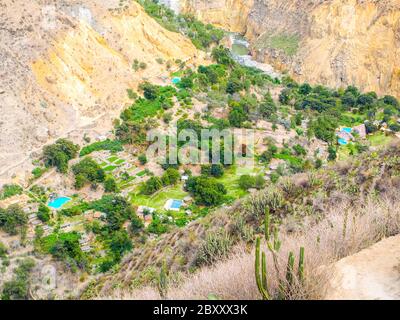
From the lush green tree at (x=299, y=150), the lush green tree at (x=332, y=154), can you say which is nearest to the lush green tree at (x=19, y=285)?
the lush green tree at (x=299, y=150)

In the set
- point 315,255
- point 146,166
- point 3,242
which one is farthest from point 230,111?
point 315,255

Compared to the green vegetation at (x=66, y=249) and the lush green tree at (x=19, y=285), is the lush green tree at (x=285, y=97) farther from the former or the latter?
the lush green tree at (x=19, y=285)

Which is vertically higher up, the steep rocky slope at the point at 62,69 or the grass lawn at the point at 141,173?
the steep rocky slope at the point at 62,69

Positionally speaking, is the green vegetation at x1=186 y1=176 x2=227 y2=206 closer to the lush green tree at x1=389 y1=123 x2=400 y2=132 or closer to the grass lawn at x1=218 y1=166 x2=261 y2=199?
the grass lawn at x1=218 y1=166 x2=261 y2=199

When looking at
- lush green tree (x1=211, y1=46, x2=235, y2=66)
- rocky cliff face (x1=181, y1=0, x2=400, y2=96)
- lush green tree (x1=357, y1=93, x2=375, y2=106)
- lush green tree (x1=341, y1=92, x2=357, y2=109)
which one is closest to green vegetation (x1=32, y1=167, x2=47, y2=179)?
lush green tree (x1=211, y1=46, x2=235, y2=66)

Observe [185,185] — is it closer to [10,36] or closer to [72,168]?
[72,168]

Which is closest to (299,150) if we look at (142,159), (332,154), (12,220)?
(332,154)
